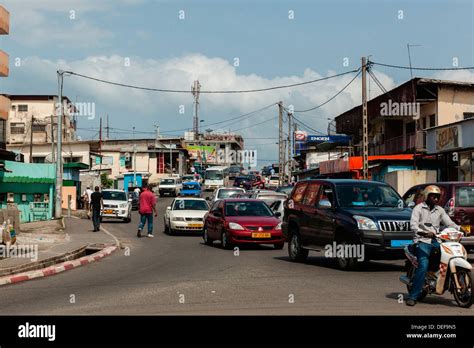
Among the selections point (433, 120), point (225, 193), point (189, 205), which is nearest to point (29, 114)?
point (225, 193)

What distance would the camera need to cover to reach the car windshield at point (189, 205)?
31.3 metres

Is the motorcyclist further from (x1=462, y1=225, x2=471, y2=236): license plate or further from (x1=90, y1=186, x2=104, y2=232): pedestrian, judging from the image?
(x1=90, y1=186, x2=104, y2=232): pedestrian

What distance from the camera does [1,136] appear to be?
42625mm

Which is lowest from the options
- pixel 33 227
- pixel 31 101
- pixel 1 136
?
pixel 33 227

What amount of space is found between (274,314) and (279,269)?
20.9ft

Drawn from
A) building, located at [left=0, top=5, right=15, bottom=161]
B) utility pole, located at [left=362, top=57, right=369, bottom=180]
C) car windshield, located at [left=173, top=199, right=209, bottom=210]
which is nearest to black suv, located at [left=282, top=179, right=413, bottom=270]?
car windshield, located at [left=173, top=199, right=209, bottom=210]

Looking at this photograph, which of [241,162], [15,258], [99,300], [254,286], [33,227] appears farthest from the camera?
[241,162]

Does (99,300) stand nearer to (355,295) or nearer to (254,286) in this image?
(254,286)

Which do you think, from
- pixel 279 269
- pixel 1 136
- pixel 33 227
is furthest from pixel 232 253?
pixel 1 136

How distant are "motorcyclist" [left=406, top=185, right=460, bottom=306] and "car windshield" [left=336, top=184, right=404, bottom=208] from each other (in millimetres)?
5454

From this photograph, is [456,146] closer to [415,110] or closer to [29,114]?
[415,110]

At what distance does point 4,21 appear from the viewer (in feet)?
118

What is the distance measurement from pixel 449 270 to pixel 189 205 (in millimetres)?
21361

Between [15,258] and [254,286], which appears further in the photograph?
[15,258]
